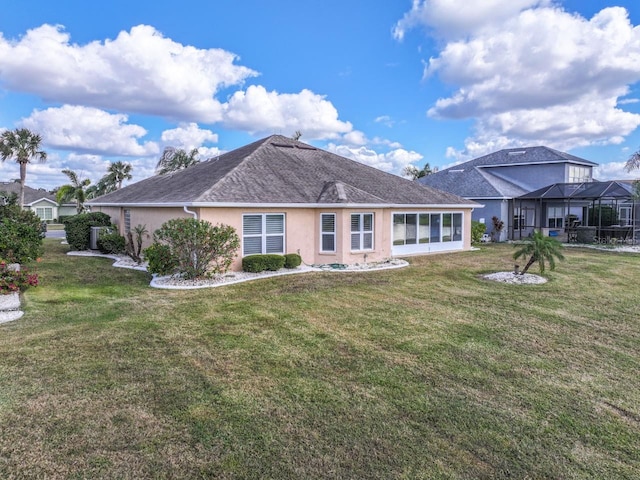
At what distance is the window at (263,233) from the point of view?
15250 millimetres

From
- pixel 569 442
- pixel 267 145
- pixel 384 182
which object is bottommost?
pixel 569 442

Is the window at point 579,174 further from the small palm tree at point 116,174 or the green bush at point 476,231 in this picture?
the small palm tree at point 116,174

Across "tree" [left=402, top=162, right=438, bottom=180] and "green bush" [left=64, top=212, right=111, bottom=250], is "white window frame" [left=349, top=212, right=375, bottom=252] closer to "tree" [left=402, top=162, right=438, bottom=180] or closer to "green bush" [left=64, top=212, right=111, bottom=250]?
"green bush" [left=64, top=212, right=111, bottom=250]

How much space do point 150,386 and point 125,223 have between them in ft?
57.8

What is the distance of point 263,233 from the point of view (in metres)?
15.6

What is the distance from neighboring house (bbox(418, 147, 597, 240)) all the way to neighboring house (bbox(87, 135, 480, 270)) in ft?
26.8

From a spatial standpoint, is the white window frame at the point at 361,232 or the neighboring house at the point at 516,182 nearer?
the white window frame at the point at 361,232

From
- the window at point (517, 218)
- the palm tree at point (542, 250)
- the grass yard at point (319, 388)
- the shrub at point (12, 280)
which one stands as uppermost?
the window at point (517, 218)

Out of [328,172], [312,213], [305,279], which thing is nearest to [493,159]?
[328,172]

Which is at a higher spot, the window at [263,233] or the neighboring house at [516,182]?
the neighboring house at [516,182]

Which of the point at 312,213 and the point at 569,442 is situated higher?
the point at 312,213

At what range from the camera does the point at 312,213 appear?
54.5 ft

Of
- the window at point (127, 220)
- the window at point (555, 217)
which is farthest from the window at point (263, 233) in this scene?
the window at point (555, 217)

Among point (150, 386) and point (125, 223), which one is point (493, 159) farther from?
point (150, 386)
